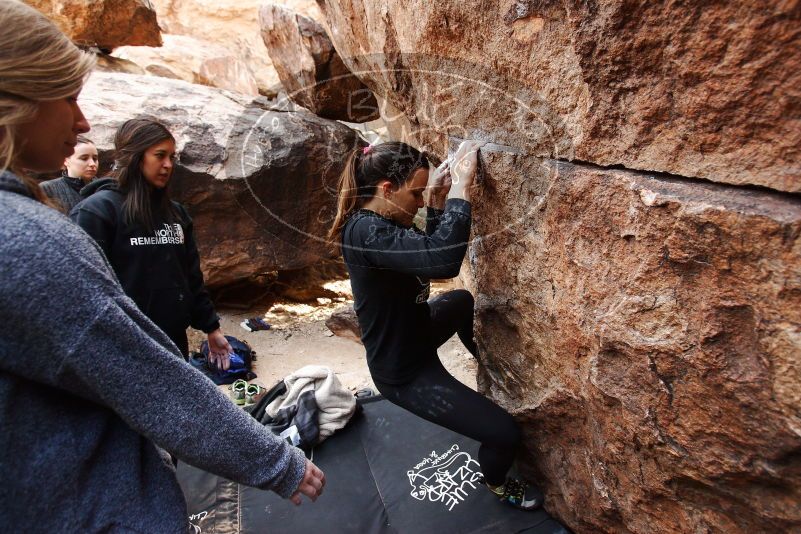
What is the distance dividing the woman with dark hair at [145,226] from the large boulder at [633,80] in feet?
4.20

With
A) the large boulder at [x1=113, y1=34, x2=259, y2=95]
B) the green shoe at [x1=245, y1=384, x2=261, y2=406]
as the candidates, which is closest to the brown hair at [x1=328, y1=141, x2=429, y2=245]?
the green shoe at [x1=245, y1=384, x2=261, y2=406]

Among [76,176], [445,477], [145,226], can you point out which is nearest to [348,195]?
[145,226]

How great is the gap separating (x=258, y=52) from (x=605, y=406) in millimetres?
16200

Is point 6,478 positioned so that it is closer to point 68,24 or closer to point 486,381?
point 486,381

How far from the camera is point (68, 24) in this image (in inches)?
237

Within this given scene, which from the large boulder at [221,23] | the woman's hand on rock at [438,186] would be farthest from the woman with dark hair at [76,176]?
the large boulder at [221,23]

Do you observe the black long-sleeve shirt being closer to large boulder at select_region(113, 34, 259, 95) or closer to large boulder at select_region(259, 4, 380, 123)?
large boulder at select_region(259, 4, 380, 123)

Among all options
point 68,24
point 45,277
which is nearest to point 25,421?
point 45,277

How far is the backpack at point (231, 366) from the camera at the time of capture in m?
3.64

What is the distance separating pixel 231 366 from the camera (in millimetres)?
3695

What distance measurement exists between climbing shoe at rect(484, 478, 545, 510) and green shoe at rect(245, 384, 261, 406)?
1.75 meters

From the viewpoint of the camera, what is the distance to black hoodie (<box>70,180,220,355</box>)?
2.07m

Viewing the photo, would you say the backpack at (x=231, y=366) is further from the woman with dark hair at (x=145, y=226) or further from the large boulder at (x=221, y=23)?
the large boulder at (x=221, y=23)

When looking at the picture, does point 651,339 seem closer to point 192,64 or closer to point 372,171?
point 372,171
